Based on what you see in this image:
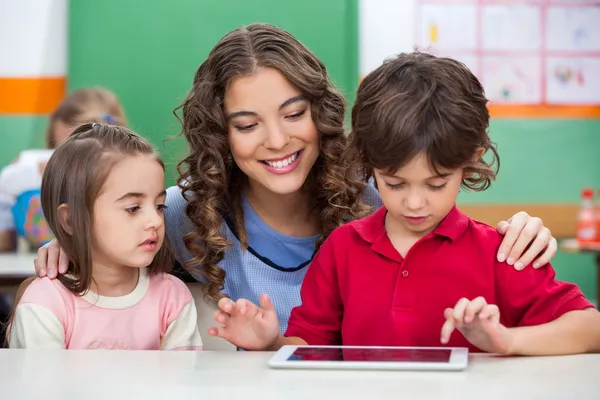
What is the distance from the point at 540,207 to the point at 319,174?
11.6ft

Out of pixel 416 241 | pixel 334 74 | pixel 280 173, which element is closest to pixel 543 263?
pixel 416 241

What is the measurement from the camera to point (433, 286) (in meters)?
1.44

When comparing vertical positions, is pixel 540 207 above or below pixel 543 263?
below

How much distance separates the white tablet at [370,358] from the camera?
111 cm

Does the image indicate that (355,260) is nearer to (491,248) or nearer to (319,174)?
(491,248)

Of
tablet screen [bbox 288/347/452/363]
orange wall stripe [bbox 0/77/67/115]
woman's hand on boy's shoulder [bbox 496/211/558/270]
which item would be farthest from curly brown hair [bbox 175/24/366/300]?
orange wall stripe [bbox 0/77/67/115]

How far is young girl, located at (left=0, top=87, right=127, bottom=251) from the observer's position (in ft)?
11.6

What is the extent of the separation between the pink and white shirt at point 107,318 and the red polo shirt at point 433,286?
374 mm

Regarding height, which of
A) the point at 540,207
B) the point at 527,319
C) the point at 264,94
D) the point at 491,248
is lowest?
the point at 540,207

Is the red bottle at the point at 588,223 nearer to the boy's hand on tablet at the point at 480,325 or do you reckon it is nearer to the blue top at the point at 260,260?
the blue top at the point at 260,260

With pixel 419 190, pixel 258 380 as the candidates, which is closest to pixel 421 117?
pixel 419 190

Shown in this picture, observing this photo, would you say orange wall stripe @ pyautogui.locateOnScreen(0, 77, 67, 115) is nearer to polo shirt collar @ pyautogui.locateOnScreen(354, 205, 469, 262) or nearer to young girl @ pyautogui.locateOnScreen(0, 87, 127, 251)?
young girl @ pyautogui.locateOnScreen(0, 87, 127, 251)

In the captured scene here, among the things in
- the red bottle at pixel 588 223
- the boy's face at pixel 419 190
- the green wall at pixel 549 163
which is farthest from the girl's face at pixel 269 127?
the green wall at pixel 549 163

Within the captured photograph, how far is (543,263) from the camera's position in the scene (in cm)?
140
